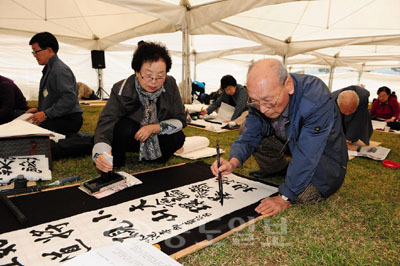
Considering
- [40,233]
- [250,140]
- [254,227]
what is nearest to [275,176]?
[250,140]

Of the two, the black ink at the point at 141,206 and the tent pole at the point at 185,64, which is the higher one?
the tent pole at the point at 185,64

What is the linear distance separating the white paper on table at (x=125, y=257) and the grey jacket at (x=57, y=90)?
2075 mm

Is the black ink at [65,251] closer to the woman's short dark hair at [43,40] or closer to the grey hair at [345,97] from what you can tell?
the woman's short dark hair at [43,40]

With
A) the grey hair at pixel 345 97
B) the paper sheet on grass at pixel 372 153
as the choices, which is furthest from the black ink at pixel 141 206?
the paper sheet on grass at pixel 372 153

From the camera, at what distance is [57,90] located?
2547 millimetres

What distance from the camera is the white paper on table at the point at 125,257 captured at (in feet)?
2.45

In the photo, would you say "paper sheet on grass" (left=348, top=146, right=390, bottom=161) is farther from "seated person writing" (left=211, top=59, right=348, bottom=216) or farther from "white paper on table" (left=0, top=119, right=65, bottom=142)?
"white paper on table" (left=0, top=119, right=65, bottom=142)

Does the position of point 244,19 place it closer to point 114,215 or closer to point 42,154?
point 42,154

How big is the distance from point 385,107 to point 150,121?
542 cm

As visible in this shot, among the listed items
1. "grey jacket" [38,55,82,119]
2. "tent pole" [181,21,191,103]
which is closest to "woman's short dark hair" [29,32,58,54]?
"grey jacket" [38,55,82,119]

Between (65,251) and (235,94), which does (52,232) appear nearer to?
(65,251)

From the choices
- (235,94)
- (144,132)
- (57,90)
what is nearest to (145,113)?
(144,132)

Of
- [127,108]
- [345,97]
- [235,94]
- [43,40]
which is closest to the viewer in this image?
[127,108]

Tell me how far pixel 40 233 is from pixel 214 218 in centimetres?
77
